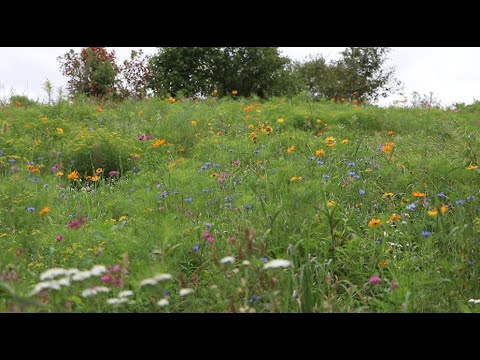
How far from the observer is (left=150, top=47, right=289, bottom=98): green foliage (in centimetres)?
1543

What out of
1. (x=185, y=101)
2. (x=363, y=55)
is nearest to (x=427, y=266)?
(x=185, y=101)

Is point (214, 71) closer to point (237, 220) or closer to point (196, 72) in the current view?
point (196, 72)

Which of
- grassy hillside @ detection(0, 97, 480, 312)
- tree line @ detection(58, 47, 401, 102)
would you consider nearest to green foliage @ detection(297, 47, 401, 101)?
tree line @ detection(58, 47, 401, 102)

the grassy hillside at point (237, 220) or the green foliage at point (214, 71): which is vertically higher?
the green foliage at point (214, 71)

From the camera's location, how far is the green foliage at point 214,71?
1543 centimetres

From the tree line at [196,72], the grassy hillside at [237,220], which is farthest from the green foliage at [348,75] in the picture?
the grassy hillside at [237,220]

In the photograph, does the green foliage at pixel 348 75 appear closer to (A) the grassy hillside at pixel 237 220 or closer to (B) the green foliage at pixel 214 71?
(B) the green foliage at pixel 214 71

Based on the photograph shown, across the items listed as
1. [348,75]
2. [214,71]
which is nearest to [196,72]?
[214,71]

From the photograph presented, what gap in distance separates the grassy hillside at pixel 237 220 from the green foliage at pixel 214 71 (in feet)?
28.6

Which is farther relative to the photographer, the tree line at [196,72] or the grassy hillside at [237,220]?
the tree line at [196,72]

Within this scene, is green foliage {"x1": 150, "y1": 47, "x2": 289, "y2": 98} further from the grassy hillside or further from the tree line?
the grassy hillside

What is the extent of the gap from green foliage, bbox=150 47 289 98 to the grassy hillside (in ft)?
→ 28.6

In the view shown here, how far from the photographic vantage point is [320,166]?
446cm
